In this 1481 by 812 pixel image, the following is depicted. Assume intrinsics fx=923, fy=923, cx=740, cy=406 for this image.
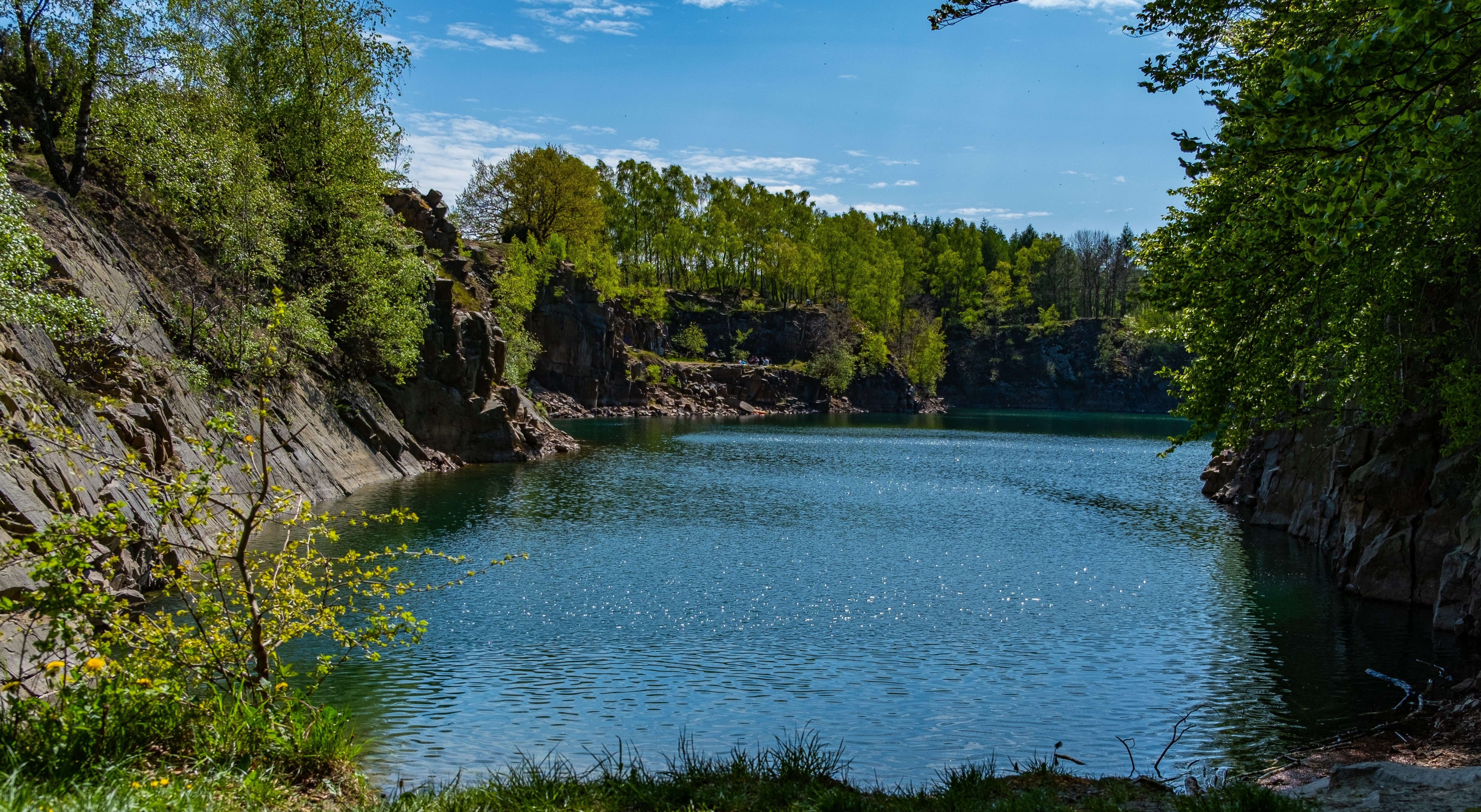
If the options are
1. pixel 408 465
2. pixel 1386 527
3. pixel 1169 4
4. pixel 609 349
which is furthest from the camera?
pixel 609 349

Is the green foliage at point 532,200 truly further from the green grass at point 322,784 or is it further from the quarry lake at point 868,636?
the green grass at point 322,784

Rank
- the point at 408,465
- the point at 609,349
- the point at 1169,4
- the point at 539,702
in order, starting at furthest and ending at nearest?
the point at 609,349, the point at 408,465, the point at 1169,4, the point at 539,702

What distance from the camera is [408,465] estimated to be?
44.8 metres

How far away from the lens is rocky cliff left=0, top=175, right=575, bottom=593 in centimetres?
1889

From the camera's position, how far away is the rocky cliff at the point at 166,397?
744 inches

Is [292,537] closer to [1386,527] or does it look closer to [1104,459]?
[1386,527]

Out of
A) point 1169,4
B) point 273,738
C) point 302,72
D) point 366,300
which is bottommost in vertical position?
point 273,738

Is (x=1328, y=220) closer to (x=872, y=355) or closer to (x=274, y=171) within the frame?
(x=274, y=171)

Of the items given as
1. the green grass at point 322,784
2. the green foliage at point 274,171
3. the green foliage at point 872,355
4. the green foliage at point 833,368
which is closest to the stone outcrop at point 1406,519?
the green grass at point 322,784

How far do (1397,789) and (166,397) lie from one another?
96.2 ft

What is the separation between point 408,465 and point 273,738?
125ft

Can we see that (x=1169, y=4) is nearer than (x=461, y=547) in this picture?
Yes

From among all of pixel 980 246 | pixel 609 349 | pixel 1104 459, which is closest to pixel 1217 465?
pixel 1104 459

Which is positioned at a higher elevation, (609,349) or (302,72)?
(302,72)
